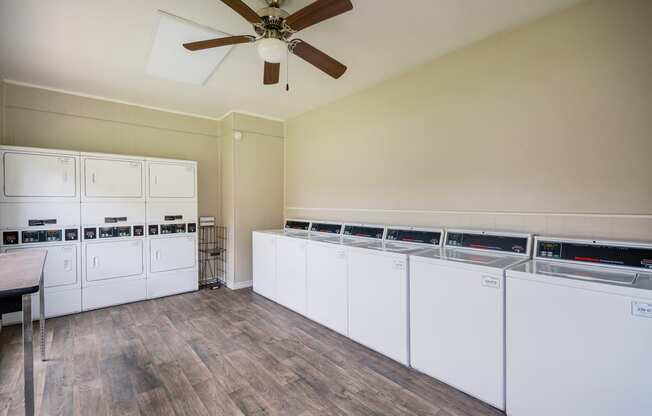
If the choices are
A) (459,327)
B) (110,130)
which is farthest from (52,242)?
(459,327)

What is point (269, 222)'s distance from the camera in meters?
4.80

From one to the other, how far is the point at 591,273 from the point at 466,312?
→ 721 millimetres

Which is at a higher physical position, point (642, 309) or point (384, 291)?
point (642, 309)

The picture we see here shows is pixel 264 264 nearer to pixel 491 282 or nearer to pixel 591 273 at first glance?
pixel 491 282

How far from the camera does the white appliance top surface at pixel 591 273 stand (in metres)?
1.51

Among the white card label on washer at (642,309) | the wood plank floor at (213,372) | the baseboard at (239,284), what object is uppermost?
the white card label on washer at (642,309)

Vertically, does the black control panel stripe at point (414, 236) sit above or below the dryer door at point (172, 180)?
below

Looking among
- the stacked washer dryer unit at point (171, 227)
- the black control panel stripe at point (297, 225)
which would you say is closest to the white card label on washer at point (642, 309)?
the black control panel stripe at point (297, 225)

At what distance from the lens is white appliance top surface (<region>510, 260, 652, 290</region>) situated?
1.51 m

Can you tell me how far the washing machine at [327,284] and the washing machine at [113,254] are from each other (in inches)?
92.5

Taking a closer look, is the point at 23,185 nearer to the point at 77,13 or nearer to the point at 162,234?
the point at 162,234

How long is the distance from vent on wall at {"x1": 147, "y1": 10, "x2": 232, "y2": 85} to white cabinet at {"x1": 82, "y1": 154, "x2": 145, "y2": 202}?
131cm

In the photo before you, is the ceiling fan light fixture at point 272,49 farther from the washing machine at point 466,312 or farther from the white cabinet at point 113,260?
the white cabinet at point 113,260

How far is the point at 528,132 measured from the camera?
2.29 m
